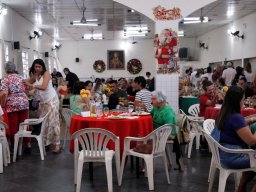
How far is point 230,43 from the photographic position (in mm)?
14422

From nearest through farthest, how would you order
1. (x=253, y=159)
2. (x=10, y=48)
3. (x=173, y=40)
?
(x=253, y=159) → (x=173, y=40) → (x=10, y=48)

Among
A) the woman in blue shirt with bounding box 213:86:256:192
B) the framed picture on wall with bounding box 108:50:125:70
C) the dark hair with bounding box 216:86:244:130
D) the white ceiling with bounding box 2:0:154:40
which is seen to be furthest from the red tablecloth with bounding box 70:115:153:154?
the framed picture on wall with bounding box 108:50:125:70

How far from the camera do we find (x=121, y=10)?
11.4 m

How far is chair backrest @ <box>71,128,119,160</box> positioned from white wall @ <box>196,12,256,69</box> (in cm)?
914

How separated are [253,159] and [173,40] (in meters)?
5.09

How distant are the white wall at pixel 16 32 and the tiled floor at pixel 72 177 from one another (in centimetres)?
512

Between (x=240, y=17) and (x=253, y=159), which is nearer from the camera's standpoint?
(x=253, y=159)

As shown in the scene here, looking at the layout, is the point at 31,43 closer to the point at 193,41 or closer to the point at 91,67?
the point at 91,67

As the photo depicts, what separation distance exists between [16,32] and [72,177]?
768 cm

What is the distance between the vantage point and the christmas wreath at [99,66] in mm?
20469

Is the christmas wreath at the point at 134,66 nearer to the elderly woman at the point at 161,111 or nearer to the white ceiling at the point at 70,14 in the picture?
the white ceiling at the point at 70,14

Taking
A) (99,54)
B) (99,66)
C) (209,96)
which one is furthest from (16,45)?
(99,54)

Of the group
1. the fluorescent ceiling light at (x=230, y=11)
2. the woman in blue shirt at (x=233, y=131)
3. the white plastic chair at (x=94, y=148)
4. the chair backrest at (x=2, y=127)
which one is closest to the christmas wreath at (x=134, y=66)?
the fluorescent ceiling light at (x=230, y=11)

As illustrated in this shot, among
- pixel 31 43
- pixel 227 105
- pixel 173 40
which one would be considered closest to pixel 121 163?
pixel 227 105
